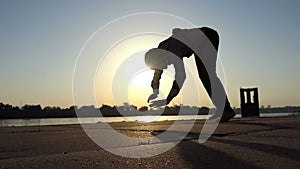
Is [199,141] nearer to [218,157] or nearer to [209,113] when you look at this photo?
[218,157]

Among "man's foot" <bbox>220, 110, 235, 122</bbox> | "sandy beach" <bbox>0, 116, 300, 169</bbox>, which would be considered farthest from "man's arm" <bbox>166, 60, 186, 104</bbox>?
"man's foot" <bbox>220, 110, 235, 122</bbox>

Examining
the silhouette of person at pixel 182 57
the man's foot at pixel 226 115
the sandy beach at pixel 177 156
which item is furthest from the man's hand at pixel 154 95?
the man's foot at pixel 226 115

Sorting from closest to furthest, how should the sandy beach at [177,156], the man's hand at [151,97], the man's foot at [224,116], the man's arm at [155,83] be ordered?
the sandy beach at [177,156] → the man's hand at [151,97] → the man's arm at [155,83] → the man's foot at [224,116]

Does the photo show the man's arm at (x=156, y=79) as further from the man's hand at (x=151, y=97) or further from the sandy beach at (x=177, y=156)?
the sandy beach at (x=177, y=156)

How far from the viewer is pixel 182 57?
9125 mm

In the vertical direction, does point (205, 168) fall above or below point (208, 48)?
below

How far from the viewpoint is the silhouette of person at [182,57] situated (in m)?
8.00

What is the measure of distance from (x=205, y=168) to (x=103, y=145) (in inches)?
92.3

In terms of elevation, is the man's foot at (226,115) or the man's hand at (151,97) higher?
the man's hand at (151,97)

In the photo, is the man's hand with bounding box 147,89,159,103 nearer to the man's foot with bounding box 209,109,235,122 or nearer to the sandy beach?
the sandy beach

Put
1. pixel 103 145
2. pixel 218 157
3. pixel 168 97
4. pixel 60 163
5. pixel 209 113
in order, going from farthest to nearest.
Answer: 1. pixel 209 113
2. pixel 168 97
3. pixel 103 145
4. pixel 218 157
5. pixel 60 163

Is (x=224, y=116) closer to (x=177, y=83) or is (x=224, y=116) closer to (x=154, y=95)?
(x=177, y=83)

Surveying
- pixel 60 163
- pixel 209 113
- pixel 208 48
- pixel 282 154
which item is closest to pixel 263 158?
pixel 282 154

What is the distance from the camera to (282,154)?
15.7ft
